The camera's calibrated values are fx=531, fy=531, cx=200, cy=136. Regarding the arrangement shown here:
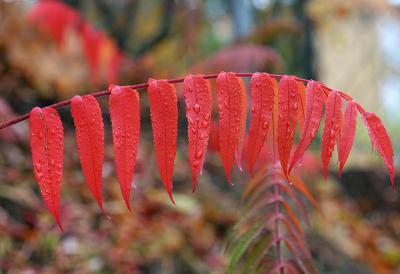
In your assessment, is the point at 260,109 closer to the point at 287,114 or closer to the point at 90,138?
the point at 287,114

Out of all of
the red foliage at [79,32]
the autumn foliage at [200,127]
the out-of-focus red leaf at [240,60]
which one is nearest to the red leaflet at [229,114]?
the autumn foliage at [200,127]

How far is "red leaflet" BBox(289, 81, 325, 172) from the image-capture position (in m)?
0.99

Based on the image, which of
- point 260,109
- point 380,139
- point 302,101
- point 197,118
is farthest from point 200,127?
point 380,139

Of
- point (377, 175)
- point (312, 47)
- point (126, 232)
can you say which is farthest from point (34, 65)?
point (377, 175)

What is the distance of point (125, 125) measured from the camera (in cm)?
102

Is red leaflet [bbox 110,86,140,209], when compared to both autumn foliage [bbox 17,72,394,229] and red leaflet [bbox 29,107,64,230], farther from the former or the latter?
red leaflet [bbox 29,107,64,230]

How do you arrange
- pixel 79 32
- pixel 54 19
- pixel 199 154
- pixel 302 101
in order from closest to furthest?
pixel 199 154 < pixel 302 101 < pixel 54 19 < pixel 79 32

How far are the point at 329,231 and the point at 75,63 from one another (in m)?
2.64

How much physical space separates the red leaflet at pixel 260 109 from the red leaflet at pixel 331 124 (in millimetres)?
109

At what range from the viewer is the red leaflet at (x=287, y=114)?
1.00m

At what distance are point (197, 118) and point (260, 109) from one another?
128mm

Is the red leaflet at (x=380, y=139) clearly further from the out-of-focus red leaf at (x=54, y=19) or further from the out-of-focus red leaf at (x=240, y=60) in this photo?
the out-of-focus red leaf at (x=54, y=19)

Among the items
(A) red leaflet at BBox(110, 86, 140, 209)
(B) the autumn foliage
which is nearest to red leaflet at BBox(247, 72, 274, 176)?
(B) the autumn foliage

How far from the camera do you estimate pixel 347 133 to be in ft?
3.32
